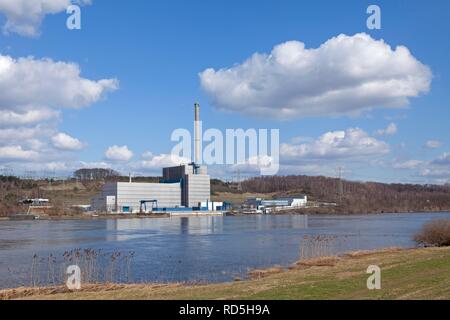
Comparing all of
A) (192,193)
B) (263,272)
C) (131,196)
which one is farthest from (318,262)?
(192,193)

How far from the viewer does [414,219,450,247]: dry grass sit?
46531 mm

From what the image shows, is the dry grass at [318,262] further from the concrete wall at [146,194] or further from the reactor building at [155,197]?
the concrete wall at [146,194]

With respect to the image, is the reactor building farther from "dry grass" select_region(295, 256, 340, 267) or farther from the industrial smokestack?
"dry grass" select_region(295, 256, 340, 267)

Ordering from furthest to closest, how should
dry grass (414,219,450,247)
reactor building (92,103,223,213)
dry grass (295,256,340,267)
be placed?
reactor building (92,103,223,213) < dry grass (414,219,450,247) < dry grass (295,256,340,267)

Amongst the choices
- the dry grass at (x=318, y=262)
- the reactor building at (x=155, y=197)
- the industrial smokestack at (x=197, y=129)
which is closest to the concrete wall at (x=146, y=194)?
the reactor building at (x=155, y=197)

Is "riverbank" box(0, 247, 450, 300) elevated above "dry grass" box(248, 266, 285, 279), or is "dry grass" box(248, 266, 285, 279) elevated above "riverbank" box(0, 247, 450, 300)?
"riverbank" box(0, 247, 450, 300)

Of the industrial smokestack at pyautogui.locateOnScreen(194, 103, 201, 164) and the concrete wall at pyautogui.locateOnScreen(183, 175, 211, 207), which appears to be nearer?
the industrial smokestack at pyautogui.locateOnScreen(194, 103, 201, 164)

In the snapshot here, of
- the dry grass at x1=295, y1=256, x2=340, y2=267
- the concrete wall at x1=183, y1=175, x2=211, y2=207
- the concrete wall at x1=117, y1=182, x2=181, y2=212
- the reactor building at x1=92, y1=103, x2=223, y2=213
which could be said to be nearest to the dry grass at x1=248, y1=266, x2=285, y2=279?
the dry grass at x1=295, y1=256, x2=340, y2=267

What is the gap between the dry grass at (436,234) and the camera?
1832 inches

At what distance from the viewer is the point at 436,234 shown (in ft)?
156
